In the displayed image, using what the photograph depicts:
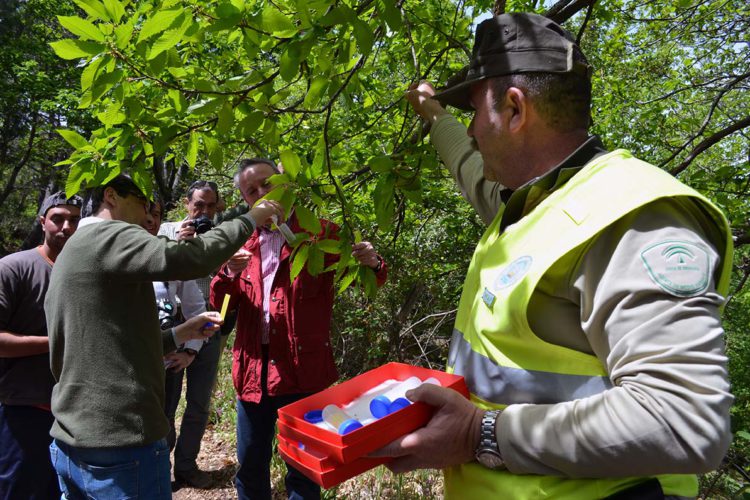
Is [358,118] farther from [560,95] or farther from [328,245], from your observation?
[560,95]

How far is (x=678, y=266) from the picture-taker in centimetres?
84

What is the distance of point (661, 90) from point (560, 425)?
7.68 m

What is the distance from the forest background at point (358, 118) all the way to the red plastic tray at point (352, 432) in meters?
0.61

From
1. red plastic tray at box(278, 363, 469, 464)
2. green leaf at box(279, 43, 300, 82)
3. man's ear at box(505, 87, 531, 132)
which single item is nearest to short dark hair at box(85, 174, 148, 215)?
green leaf at box(279, 43, 300, 82)

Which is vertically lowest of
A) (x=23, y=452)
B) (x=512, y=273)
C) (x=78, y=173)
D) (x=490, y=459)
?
(x=23, y=452)

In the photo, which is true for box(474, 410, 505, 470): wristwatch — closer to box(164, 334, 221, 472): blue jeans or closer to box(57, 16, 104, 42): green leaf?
box(57, 16, 104, 42): green leaf

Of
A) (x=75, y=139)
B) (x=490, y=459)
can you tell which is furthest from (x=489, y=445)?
(x=75, y=139)

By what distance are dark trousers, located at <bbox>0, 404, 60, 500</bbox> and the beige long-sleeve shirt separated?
95.4 inches

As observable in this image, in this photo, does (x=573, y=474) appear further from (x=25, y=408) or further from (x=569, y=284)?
(x=25, y=408)

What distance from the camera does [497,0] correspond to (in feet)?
6.90

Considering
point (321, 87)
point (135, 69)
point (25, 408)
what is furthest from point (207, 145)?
point (25, 408)

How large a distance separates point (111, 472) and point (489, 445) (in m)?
1.54

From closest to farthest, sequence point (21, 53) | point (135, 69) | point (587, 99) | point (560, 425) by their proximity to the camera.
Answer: point (560, 425)
point (587, 99)
point (135, 69)
point (21, 53)

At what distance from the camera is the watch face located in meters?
1.01
